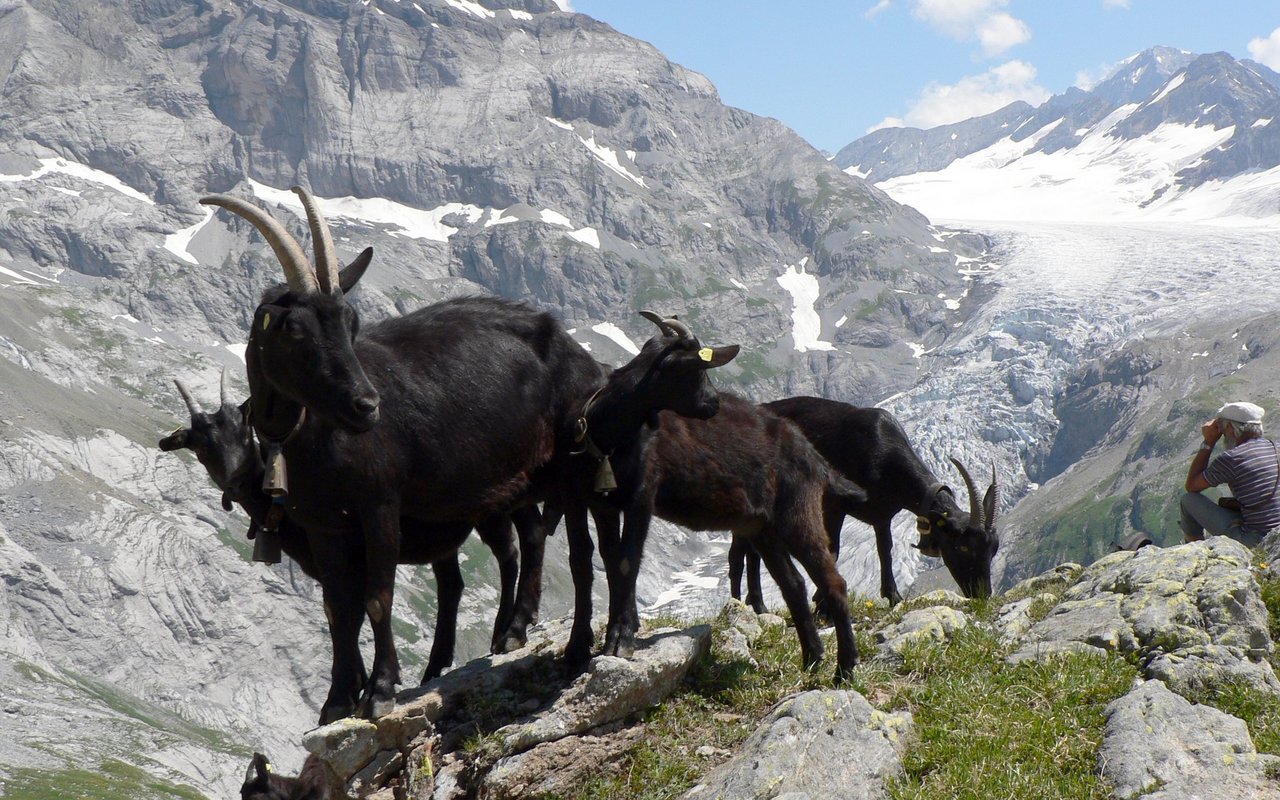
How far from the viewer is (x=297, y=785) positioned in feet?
29.2

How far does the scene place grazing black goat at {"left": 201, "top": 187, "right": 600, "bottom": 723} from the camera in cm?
840

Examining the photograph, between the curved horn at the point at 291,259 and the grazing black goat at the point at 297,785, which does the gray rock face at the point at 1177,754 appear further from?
the curved horn at the point at 291,259

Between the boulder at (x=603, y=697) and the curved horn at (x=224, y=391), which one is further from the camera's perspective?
the curved horn at (x=224, y=391)

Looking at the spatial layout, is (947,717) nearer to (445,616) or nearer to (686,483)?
(686,483)

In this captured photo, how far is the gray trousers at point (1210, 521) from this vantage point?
14.9 metres

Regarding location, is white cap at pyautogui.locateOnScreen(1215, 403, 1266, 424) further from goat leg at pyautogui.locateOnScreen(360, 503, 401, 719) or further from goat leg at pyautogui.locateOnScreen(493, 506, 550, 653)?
goat leg at pyautogui.locateOnScreen(360, 503, 401, 719)

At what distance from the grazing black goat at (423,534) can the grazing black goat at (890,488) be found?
19.6 feet

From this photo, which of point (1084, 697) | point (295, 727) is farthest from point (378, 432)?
point (295, 727)

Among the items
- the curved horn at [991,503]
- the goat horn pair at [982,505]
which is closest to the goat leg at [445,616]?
the goat horn pair at [982,505]

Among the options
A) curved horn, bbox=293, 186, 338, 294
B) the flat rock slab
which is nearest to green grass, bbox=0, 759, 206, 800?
curved horn, bbox=293, 186, 338, 294

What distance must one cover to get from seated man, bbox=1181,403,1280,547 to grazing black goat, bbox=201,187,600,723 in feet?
29.4

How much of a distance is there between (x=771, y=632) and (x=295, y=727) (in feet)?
621

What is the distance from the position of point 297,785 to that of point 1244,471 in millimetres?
11873

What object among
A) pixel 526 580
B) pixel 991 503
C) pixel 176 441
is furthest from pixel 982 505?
pixel 176 441
